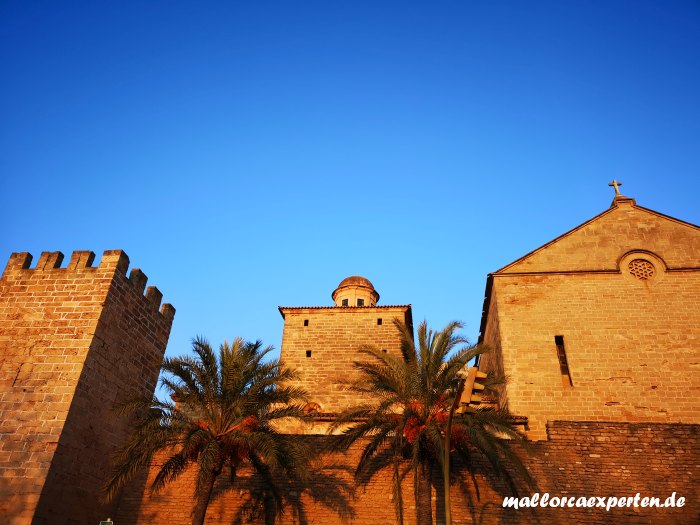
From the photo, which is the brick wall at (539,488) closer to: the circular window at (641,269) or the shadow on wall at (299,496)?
the shadow on wall at (299,496)

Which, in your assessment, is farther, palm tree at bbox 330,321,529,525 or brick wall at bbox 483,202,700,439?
brick wall at bbox 483,202,700,439

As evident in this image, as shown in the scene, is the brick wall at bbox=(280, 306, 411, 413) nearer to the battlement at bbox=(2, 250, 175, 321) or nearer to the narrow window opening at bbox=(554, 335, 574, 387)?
the narrow window opening at bbox=(554, 335, 574, 387)

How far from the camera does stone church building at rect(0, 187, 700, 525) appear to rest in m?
13.3

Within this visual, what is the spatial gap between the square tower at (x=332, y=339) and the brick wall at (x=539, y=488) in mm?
8668

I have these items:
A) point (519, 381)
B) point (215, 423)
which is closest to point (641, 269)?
point (519, 381)

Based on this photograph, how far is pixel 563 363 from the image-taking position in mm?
17469

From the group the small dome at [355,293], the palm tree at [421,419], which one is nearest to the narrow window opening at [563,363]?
the palm tree at [421,419]

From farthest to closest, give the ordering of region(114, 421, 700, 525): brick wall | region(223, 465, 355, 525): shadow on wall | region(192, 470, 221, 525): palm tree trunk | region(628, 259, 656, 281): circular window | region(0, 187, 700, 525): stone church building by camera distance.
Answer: region(628, 259, 656, 281): circular window
region(223, 465, 355, 525): shadow on wall
region(114, 421, 700, 525): brick wall
region(0, 187, 700, 525): stone church building
region(192, 470, 221, 525): palm tree trunk

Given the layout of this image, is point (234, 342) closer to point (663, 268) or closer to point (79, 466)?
point (79, 466)

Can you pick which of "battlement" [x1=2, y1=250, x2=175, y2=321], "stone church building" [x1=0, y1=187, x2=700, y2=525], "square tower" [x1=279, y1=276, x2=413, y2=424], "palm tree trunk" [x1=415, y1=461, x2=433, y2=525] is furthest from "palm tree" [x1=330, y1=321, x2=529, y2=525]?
"square tower" [x1=279, y1=276, x2=413, y2=424]

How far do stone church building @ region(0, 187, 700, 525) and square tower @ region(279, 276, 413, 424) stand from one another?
496 cm

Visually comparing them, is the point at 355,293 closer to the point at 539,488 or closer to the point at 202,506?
the point at 539,488

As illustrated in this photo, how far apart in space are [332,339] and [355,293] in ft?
16.6

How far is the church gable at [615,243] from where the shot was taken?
18953 mm
